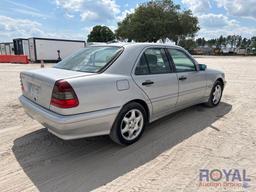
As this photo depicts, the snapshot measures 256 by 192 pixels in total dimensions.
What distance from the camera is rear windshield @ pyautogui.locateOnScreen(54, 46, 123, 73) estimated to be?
3.47 metres

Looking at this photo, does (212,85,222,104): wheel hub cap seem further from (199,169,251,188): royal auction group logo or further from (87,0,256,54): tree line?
(87,0,256,54): tree line

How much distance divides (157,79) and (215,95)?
2459 mm

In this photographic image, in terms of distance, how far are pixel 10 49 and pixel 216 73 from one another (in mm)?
33325

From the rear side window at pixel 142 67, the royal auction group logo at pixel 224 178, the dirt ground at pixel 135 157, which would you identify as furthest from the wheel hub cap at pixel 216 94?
the royal auction group logo at pixel 224 178

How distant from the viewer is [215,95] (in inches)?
223

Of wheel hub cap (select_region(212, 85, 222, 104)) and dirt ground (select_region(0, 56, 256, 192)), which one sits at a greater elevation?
wheel hub cap (select_region(212, 85, 222, 104))

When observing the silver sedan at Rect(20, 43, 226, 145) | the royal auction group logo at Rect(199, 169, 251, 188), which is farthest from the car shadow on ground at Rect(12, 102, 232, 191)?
the royal auction group logo at Rect(199, 169, 251, 188)

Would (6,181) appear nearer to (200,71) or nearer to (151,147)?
(151,147)

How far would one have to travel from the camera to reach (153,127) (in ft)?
14.5

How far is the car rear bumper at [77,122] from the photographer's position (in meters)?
2.92

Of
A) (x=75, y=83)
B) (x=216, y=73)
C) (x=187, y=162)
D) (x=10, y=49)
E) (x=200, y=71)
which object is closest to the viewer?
(x=75, y=83)

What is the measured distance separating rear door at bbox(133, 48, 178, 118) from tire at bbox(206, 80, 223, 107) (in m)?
1.65

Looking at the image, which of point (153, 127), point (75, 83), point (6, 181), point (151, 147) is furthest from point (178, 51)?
point (6, 181)

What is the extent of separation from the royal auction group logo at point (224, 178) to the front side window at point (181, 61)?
2.05 m
